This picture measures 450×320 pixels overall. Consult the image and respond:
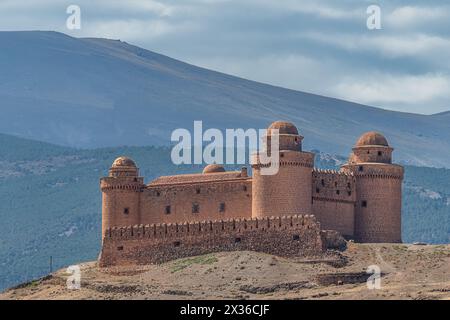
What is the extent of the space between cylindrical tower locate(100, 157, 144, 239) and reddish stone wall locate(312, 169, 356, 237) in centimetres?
1159

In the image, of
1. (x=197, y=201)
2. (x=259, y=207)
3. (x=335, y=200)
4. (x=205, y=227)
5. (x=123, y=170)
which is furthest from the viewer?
(x=123, y=170)

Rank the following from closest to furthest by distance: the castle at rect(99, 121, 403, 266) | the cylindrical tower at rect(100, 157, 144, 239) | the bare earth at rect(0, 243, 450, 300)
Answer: the bare earth at rect(0, 243, 450, 300) < the castle at rect(99, 121, 403, 266) < the cylindrical tower at rect(100, 157, 144, 239)

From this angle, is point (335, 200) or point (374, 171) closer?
point (335, 200)

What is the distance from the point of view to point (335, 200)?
365 feet

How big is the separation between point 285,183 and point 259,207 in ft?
7.11

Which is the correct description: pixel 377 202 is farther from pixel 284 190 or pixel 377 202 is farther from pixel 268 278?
pixel 268 278

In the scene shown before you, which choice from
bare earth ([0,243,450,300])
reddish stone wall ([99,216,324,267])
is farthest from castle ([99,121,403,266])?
bare earth ([0,243,450,300])

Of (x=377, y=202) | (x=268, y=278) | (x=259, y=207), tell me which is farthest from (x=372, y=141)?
(x=268, y=278)

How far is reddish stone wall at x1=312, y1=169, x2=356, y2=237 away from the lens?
4360 inches

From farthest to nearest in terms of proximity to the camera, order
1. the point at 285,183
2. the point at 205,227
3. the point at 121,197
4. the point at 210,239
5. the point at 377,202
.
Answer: the point at 121,197 → the point at 377,202 → the point at 285,183 → the point at 205,227 → the point at 210,239

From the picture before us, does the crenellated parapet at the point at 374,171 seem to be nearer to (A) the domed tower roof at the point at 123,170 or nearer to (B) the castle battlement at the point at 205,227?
(B) the castle battlement at the point at 205,227

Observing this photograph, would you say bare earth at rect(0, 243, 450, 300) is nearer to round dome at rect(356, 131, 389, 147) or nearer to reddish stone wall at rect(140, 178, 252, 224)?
reddish stone wall at rect(140, 178, 252, 224)
